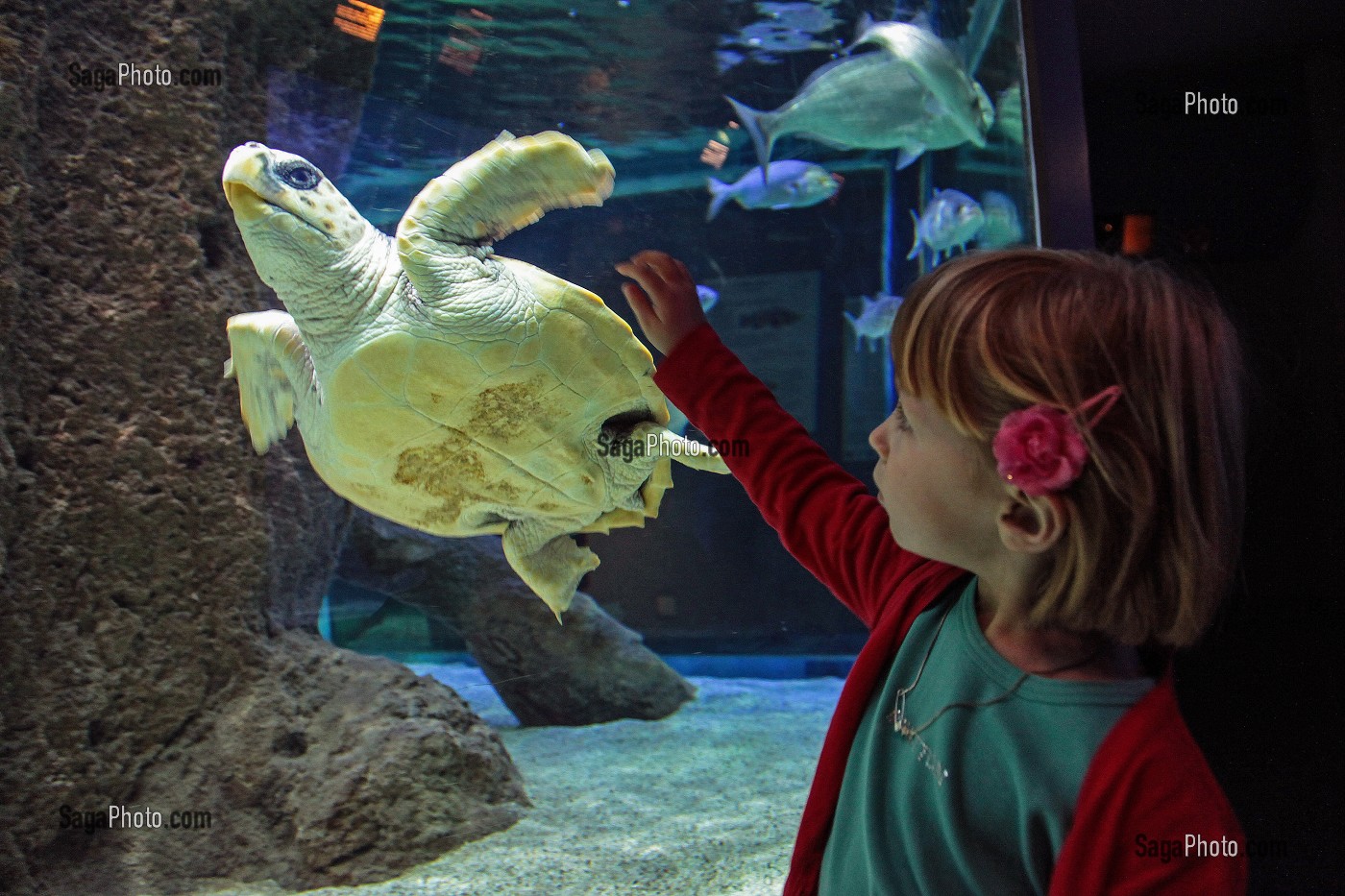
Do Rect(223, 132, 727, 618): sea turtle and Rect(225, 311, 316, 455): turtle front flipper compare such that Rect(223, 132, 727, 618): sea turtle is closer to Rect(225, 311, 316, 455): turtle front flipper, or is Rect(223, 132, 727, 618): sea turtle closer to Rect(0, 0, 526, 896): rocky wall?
Rect(225, 311, 316, 455): turtle front flipper

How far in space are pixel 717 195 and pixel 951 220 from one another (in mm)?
1690

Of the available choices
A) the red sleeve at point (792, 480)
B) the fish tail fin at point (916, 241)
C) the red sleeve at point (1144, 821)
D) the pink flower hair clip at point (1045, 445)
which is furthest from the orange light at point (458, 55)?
the fish tail fin at point (916, 241)

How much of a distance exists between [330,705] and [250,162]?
197 cm

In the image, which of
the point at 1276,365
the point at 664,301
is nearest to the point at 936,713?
the point at 664,301

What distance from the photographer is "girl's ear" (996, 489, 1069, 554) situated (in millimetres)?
828

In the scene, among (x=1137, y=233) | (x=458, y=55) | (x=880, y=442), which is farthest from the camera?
(x=458, y=55)

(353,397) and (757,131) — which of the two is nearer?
(353,397)

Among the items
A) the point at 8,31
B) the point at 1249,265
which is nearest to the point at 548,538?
the point at 1249,265

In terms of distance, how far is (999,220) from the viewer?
129 inches

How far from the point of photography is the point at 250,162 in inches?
71.5

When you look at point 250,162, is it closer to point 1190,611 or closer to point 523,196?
point 523,196

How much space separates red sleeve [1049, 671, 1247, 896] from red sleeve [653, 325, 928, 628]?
0.40 metres

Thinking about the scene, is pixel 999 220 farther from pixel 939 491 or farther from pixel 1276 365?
pixel 939 491
